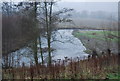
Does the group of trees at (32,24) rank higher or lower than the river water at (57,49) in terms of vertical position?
higher

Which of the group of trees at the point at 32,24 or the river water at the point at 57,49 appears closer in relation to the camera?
the group of trees at the point at 32,24

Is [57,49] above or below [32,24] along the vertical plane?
below

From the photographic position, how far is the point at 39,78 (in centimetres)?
260

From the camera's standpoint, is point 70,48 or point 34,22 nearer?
point 34,22

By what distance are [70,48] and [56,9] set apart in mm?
1560

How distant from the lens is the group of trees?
3.91 m

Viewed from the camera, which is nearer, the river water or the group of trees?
the group of trees

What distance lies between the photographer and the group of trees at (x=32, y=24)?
3.91 meters

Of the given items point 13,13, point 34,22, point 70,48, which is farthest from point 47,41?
point 70,48

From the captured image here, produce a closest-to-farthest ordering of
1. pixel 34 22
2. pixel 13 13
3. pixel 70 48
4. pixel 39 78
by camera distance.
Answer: pixel 39 78, pixel 13 13, pixel 34 22, pixel 70 48

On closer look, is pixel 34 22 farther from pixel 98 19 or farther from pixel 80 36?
pixel 80 36

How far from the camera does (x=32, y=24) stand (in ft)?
13.2

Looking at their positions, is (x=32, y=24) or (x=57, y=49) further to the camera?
(x=57, y=49)

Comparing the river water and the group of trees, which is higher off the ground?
the group of trees
